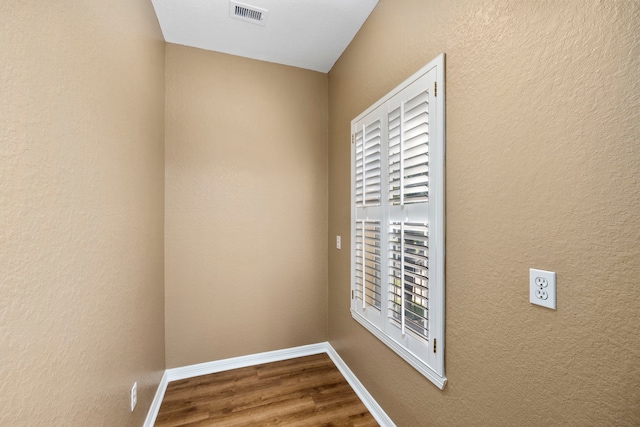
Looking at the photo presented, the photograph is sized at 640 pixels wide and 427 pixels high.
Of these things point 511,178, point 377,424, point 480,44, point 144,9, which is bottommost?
point 377,424

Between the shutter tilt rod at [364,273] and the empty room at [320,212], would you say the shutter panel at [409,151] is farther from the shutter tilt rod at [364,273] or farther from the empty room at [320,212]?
Answer: the shutter tilt rod at [364,273]

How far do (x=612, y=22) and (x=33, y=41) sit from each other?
1587 millimetres

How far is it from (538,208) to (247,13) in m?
2.18

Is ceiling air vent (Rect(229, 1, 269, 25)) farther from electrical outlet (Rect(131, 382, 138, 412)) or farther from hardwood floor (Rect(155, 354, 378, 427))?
hardwood floor (Rect(155, 354, 378, 427))

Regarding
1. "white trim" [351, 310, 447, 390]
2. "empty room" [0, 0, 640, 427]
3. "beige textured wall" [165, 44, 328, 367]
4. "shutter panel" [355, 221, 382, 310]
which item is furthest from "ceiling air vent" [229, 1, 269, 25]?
"white trim" [351, 310, 447, 390]

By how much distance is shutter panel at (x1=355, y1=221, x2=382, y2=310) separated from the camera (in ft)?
5.80

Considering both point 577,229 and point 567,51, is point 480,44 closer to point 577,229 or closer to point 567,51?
point 567,51

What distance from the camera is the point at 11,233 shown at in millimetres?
643

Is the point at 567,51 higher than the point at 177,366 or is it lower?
higher

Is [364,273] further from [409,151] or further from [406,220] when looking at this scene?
[409,151]

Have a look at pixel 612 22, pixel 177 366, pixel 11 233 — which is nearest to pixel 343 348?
pixel 177 366

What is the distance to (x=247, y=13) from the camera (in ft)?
6.27

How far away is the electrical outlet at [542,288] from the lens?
830 mm

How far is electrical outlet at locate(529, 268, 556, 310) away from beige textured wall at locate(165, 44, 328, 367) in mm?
1909
